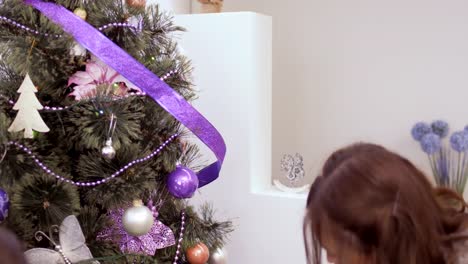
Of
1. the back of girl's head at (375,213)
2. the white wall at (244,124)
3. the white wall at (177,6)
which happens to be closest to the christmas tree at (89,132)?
the back of girl's head at (375,213)

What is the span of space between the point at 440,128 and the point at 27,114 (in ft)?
6.13

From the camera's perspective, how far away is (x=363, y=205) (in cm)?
111

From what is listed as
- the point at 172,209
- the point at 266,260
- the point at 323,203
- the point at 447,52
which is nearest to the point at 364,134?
the point at 447,52

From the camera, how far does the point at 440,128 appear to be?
2668 mm

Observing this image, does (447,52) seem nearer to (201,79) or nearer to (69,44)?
(201,79)

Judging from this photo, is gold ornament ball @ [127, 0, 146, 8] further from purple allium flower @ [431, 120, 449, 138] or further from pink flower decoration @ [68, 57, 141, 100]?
purple allium flower @ [431, 120, 449, 138]

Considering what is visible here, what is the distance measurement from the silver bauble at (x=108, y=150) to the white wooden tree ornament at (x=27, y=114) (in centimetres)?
10

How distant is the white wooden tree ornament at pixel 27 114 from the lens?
116cm

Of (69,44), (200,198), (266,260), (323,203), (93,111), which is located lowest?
(266,260)

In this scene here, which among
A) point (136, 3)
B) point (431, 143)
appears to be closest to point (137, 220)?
point (136, 3)

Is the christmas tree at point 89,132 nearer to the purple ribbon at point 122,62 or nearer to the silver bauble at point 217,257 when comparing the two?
the purple ribbon at point 122,62

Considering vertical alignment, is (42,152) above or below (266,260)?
above

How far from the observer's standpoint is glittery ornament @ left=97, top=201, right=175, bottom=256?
132 cm

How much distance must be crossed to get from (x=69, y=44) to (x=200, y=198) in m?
1.09
